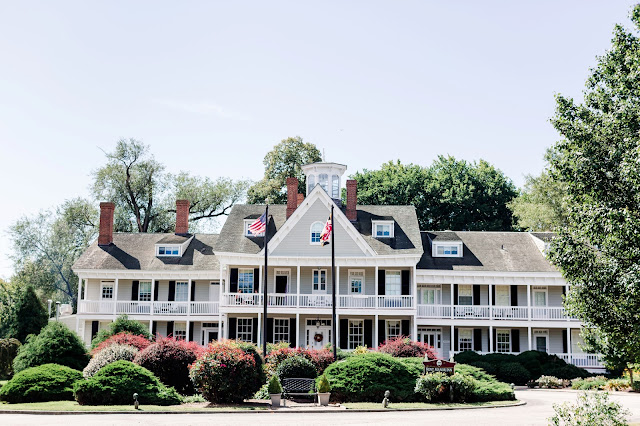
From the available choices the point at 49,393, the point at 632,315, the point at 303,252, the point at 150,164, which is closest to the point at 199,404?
the point at 49,393

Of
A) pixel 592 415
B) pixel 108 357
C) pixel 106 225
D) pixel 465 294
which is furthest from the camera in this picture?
pixel 106 225

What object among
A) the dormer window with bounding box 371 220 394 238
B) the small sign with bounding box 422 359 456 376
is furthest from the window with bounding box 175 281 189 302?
the small sign with bounding box 422 359 456 376

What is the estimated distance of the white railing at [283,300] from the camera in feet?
132

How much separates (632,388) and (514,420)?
14.9m

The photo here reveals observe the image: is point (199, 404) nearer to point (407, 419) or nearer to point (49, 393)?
point (49, 393)

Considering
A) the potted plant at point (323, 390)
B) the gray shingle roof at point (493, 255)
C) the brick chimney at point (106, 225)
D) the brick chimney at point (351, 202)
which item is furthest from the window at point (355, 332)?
the potted plant at point (323, 390)

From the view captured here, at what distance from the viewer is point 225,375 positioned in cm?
2362

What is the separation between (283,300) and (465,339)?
435 inches

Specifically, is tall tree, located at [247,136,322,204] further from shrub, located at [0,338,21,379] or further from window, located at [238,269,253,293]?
shrub, located at [0,338,21,379]

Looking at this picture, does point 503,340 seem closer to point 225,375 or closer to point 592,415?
→ point 225,375

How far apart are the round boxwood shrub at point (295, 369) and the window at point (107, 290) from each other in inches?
811

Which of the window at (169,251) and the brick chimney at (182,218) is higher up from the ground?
the brick chimney at (182,218)

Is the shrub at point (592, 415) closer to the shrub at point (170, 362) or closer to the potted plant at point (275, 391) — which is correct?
the potted plant at point (275, 391)

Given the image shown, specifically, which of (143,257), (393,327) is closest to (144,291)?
(143,257)
